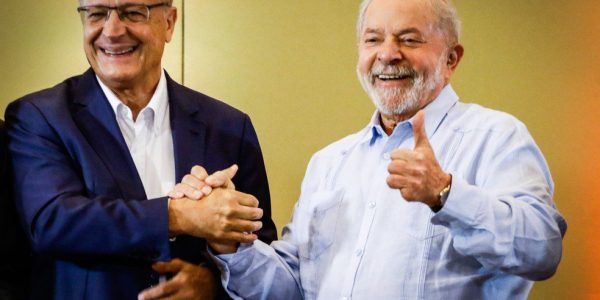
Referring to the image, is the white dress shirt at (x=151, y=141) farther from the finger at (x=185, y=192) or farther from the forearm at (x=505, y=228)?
the forearm at (x=505, y=228)

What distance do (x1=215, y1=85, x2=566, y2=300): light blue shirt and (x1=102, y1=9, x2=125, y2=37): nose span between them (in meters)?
0.66

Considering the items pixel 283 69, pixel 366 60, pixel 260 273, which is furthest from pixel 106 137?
pixel 283 69

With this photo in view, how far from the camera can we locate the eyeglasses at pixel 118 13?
6.85 feet

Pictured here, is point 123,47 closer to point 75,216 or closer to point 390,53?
point 75,216

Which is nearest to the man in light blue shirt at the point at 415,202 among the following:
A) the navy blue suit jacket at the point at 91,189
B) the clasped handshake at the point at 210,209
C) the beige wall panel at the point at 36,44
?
the clasped handshake at the point at 210,209

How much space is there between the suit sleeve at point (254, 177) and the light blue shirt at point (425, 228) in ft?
0.21

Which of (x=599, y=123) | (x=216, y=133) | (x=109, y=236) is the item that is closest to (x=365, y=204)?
(x=216, y=133)

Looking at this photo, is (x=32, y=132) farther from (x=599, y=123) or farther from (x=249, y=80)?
(x=599, y=123)

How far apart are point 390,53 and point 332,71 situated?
913mm

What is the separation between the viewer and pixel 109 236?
6.05 feet

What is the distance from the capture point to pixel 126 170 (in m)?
2.00

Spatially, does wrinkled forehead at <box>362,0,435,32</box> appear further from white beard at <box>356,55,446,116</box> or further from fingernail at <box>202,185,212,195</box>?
fingernail at <box>202,185,212,195</box>

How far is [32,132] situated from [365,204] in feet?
2.87

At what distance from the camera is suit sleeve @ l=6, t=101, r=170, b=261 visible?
6.05ft
